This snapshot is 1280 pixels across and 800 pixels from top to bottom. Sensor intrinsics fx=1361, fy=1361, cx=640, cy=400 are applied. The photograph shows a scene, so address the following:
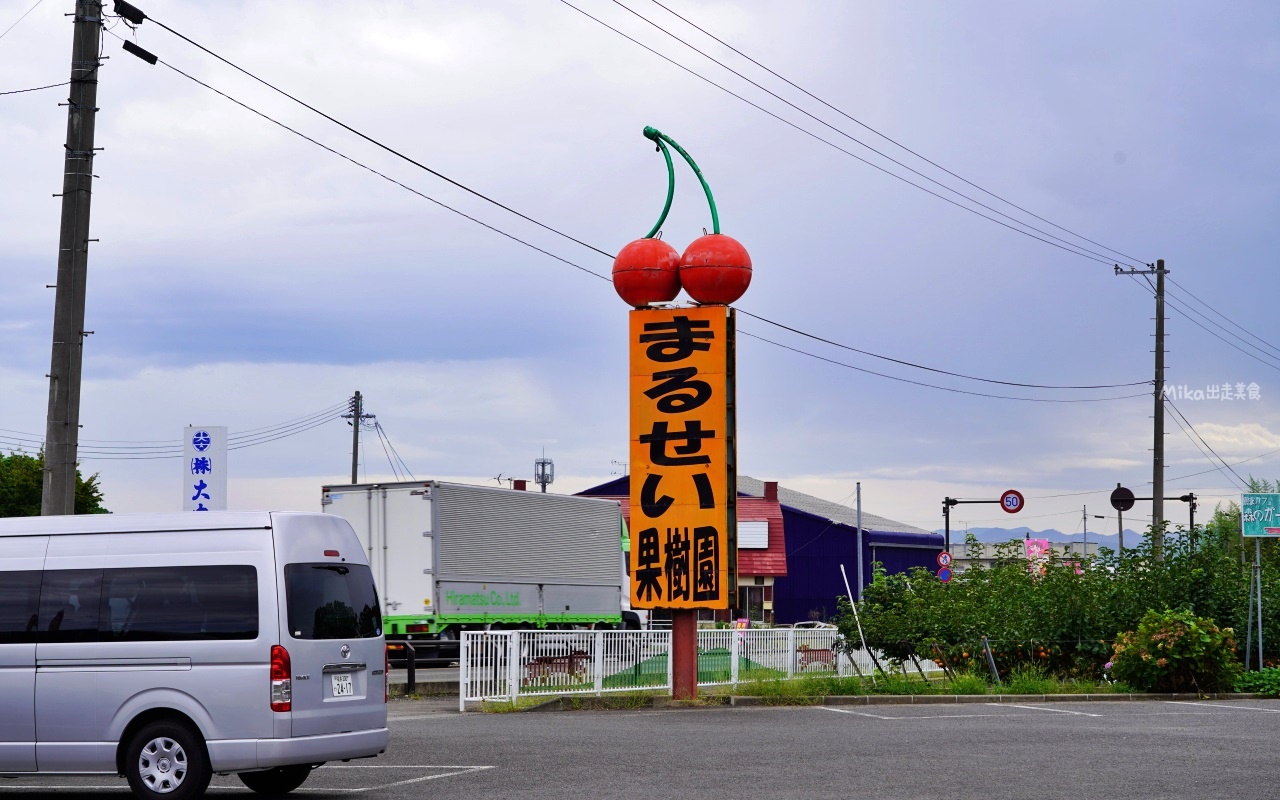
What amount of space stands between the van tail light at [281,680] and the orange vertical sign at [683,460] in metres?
10.9

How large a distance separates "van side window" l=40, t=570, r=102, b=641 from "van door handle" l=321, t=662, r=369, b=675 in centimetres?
177

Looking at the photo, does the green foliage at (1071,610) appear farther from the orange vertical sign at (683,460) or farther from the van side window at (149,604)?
the van side window at (149,604)

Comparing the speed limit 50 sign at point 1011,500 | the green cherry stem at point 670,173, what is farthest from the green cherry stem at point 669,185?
the speed limit 50 sign at point 1011,500

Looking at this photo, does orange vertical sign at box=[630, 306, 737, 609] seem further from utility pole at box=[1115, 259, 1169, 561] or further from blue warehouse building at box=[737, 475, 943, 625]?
blue warehouse building at box=[737, 475, 943, 625]

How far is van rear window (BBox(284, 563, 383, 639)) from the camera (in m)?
10.2

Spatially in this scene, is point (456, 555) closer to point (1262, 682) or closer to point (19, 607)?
point (1262, 682)

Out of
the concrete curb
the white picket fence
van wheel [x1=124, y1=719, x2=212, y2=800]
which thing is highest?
van wheel [x1=124, y1=719, x2=212, y2=800]

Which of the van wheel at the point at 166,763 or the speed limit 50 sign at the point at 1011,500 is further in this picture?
the speed limit 50 sign at the point at 1011,500

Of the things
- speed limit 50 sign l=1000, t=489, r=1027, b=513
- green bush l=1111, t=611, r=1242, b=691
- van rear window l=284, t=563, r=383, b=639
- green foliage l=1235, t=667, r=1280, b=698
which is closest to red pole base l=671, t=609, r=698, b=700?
green bush l=1111, t=611, r=1242, b=691

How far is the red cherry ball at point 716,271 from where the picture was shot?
20231 millimetres

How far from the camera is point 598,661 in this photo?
Answer: 69.1 feet

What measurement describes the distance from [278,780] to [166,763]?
4.96 ft

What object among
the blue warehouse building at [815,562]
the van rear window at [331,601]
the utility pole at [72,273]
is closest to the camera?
the van rear window at [331,601]

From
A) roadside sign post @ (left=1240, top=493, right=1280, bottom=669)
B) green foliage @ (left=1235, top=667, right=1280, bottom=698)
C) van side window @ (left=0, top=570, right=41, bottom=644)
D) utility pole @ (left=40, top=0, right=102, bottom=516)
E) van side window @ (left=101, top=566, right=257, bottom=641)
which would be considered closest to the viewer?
van side window @ (left=101, top=566, right=257, bottom=641)
